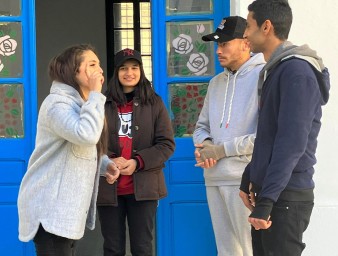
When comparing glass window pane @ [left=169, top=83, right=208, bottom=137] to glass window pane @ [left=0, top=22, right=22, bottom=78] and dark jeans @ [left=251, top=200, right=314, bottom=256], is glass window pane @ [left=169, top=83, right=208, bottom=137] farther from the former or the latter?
dark jeans @ [left=251, top=200, right=314, bottom=256]

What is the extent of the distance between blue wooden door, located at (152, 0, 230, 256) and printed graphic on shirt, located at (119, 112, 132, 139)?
67 centimetres

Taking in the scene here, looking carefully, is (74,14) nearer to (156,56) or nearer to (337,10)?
(156,56)

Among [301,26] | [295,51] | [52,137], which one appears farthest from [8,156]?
[295,51]

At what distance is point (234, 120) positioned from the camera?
3590 millimetres

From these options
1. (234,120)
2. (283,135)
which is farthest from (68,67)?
(283,135)

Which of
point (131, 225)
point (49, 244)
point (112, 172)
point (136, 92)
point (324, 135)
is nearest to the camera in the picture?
point (49, 244)

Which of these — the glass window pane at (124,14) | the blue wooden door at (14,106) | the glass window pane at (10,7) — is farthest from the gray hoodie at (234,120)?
the glass window pane at (124,14)

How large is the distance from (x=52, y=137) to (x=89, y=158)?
20cm

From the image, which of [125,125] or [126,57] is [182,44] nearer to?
[126,57]

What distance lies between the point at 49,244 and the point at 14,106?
5.93 ft

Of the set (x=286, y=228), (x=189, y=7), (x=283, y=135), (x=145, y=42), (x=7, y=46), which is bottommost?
(x=286, y=228)

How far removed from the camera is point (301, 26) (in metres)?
4.21

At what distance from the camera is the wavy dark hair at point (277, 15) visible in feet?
8.96

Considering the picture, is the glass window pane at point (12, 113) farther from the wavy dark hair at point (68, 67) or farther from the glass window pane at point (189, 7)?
the wavy dark hair at point (68, 67)
